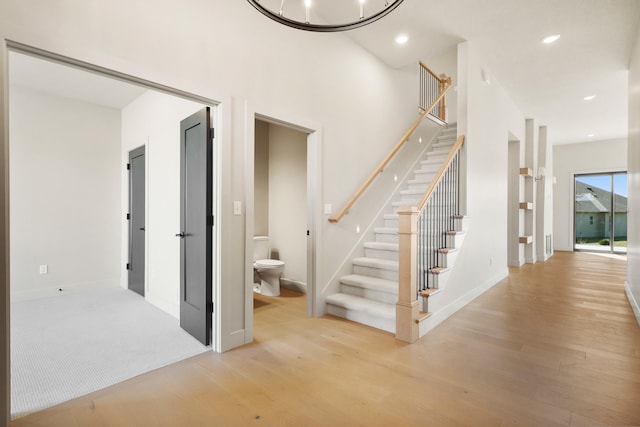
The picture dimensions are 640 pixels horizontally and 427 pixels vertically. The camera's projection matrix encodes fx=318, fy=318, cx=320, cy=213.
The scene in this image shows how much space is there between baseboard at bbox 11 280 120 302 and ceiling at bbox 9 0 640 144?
268cm

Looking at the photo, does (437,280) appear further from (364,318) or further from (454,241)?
(364,318)

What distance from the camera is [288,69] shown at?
3.11m

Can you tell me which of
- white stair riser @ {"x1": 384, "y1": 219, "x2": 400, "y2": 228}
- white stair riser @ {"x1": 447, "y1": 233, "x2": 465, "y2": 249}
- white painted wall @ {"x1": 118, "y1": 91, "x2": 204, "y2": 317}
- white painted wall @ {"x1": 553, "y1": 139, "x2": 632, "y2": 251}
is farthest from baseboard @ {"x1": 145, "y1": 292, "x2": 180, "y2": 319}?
white painted wall @ {"x1": 553, "y1": 139, "x2": 632, "y2": 251}

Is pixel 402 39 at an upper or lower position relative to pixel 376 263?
upper

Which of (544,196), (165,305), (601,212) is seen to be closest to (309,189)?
(165,305)

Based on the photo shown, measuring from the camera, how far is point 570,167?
925 cm

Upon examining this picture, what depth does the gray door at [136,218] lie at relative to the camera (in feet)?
14.7

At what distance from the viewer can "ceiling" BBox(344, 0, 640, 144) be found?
10.8ft

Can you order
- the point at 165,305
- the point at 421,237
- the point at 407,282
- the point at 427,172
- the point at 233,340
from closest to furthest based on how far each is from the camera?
the point at 233,340 → the point at 407,282 → the point at 421,237 → the point at 165,305 → the point at 427,172

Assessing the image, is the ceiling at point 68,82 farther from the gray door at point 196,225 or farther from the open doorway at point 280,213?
the open doorway at point 280,213

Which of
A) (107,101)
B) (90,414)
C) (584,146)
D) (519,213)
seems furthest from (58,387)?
(584,146)

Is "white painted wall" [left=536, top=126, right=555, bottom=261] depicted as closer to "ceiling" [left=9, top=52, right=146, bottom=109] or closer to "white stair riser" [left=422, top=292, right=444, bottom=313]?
"white stair riser" [left=422, top=292, right=444, bottom=313]

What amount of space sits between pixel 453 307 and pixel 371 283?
964mm

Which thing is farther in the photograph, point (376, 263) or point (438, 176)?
point (376, 263)
